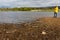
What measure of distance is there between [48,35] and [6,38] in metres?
3.19

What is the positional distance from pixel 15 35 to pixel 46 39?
8.03 feet

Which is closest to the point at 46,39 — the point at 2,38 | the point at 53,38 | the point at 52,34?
the point at 53,38

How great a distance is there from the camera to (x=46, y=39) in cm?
1580

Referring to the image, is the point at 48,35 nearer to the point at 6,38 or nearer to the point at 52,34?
the point at 52,34

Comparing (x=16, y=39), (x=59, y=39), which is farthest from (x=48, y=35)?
(x=16, y=39)

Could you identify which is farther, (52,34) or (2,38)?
(52,34)

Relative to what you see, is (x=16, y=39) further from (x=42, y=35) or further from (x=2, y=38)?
(x=42, y=35)

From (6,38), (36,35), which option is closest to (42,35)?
(36,35)

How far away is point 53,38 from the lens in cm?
1619

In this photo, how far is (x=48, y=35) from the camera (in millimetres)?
17203

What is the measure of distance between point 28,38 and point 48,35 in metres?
1.83

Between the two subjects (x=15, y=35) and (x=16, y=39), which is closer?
(x=16, y=39)

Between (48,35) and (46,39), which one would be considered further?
(48,35)

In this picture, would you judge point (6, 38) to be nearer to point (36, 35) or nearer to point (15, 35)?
point (15, 35)
